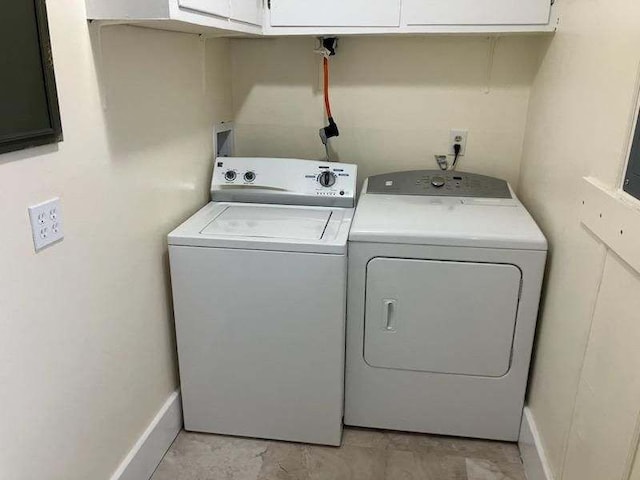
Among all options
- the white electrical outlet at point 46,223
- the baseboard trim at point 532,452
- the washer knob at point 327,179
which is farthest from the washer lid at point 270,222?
the baseboard trim at point 532,452

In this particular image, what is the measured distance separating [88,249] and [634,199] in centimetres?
136

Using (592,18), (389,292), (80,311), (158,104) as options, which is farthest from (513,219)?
(80,311)

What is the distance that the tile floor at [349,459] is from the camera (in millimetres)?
1876

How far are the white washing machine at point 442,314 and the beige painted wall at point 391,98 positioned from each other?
376 millimetres

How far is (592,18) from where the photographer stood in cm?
150

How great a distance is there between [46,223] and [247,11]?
1.08m

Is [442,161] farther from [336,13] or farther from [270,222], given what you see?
[270,222]

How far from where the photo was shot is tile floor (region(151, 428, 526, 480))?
188 cm

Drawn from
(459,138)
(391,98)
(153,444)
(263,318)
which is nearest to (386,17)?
(391,98)

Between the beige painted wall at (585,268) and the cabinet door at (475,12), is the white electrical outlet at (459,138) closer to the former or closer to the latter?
the beige painted wall at (585,268)

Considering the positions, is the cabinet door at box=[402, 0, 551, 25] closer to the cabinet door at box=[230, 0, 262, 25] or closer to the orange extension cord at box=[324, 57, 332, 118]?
the orange extension cord at box=[324, 57, 332, 118]

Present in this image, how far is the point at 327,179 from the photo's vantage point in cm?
219

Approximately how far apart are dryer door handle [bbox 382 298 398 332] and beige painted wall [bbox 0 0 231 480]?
81 centimetres

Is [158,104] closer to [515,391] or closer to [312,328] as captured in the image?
[312,328]
